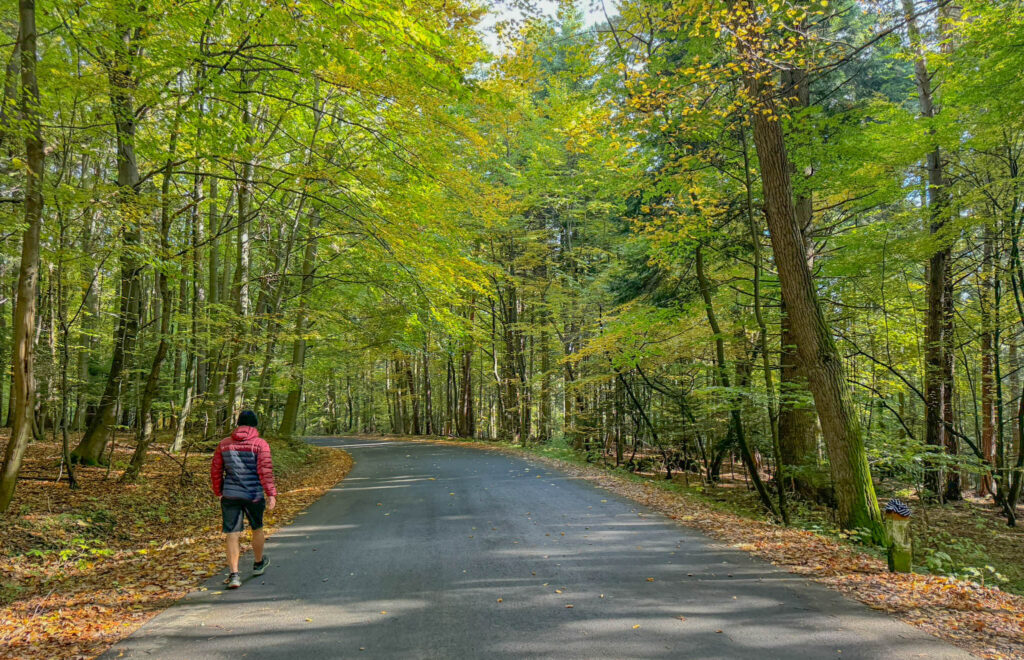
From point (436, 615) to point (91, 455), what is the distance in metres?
9.13

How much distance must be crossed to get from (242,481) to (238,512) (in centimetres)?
31

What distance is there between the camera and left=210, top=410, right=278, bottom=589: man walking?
16.7 ft

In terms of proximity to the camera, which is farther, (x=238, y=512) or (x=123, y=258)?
(x=123, y=258)

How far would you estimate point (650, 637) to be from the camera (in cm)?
368

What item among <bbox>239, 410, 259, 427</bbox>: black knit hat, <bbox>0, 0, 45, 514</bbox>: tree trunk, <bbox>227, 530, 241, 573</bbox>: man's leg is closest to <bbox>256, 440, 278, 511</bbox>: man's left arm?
<bbox>239, 410, 259, 427</bbox>: black knit hat

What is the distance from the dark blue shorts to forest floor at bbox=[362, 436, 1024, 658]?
5.49 meters

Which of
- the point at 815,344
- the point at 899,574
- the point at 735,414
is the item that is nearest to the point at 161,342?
the point at 735,414

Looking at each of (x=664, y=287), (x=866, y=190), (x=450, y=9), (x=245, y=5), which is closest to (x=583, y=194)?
(x=664, y=287)

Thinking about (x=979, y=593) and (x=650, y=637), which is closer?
(x=650, y=637)

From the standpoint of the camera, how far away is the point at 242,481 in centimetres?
519

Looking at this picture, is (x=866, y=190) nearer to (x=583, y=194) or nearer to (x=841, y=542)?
(x=841, y=542)

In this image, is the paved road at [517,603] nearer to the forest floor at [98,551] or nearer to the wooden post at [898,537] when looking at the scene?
the forest floor at [98,551]

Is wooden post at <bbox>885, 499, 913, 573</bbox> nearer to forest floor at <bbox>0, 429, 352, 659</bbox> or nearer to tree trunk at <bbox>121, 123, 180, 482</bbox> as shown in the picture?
forest floor at <bbox>0, 429, 352, 659</bbox>

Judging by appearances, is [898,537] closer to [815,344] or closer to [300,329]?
[815,344]
